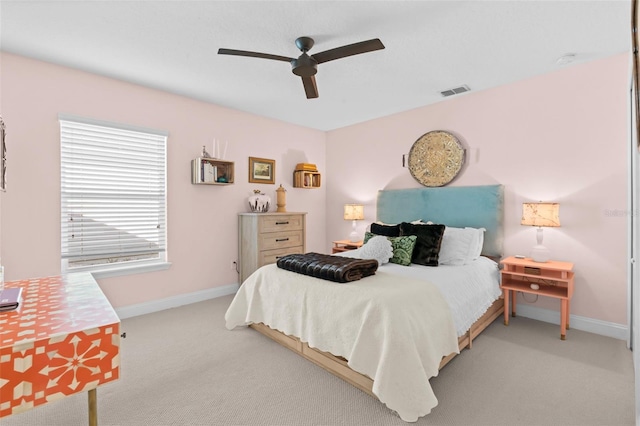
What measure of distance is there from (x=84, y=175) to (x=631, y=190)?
16.5 feet

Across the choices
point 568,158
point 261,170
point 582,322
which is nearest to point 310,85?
point 261,170

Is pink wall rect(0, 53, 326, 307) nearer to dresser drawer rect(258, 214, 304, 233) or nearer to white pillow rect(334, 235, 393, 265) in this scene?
dresser drawer rect(258, 214, 304, 233)

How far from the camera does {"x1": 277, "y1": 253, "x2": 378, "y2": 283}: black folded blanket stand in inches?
91.8

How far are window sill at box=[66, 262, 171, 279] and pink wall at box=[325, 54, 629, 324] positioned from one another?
3711mm

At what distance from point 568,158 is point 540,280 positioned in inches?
48.9

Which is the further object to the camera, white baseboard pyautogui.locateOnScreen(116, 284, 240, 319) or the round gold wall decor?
the round gold wall decor

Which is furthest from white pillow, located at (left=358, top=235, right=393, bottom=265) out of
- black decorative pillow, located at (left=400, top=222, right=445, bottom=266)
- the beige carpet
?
the beige carpet

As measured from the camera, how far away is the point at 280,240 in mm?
4344

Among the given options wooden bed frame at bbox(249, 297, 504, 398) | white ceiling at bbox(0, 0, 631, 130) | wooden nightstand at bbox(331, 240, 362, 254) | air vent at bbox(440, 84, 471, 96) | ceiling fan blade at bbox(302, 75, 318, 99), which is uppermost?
white ceiling at bbox(0, 0, 631, 130)

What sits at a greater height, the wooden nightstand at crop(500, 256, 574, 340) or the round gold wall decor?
the round gold wall decor

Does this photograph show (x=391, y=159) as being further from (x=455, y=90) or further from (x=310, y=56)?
(x=310, y=56)

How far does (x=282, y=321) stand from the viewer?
257 centimetres

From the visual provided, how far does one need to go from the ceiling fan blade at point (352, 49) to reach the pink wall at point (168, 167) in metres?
2.27

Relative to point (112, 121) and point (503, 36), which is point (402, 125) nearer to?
point (503, 36)
